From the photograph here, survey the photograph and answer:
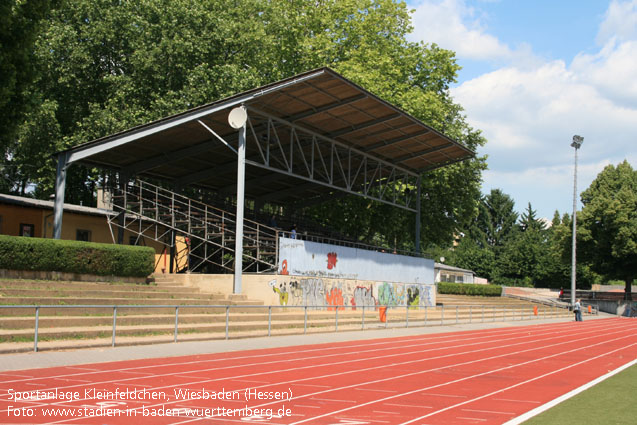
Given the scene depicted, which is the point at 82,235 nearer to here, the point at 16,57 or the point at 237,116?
the point at 237,116

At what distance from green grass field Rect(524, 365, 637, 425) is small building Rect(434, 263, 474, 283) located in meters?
68.5

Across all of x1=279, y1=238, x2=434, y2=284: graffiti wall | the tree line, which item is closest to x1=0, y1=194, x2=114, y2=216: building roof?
x1=279, y1=238, x2=434, y2=284: graffiti wall

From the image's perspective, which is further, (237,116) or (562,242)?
(562,242)

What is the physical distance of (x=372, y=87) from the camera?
131ft

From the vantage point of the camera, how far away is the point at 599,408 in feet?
31.5

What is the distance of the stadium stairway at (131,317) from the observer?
52.8 feet

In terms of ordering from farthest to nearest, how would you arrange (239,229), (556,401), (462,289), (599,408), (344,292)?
(462,289) < (344,292) < (239,229) < (556,401) < (599,408)

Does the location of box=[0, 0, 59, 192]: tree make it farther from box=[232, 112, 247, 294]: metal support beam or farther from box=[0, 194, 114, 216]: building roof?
box=[0, 194, 114, 216]: building roof

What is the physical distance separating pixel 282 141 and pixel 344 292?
28.1 feet

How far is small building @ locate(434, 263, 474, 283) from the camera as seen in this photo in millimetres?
80562

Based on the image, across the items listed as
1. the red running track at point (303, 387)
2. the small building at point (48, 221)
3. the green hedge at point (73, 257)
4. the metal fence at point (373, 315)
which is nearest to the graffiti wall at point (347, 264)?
the metal fence at point (373, 315)

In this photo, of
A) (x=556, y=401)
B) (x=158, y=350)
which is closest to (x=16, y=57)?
(x=158, y=350)

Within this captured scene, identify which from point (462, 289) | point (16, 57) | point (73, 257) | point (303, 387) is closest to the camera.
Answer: point (303, 387)

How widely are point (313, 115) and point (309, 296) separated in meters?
8.42
